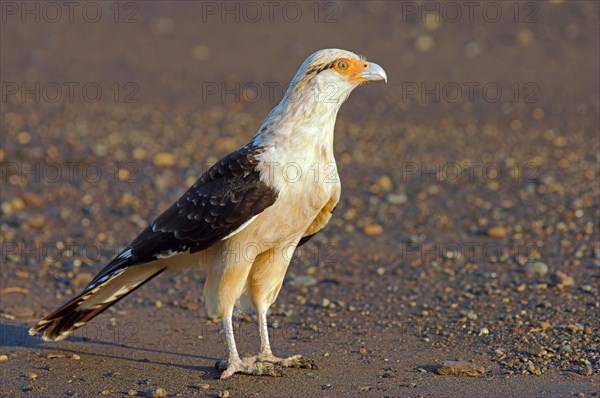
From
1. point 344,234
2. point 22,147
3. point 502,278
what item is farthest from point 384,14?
point 502,278

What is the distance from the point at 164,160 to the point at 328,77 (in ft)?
25.7

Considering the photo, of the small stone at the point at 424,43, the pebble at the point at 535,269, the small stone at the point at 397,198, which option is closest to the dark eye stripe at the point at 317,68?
the pebble at the point at 535,269

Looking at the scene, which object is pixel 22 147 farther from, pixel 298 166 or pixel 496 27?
pixel 496 27

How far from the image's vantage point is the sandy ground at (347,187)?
794cm

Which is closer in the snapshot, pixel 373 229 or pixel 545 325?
pixel 545 325

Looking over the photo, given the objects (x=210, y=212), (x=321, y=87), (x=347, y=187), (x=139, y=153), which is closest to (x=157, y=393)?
(x=210, y=212)

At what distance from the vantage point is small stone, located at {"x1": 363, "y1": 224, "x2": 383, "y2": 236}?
12.3 meters

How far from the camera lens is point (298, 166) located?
7.39m

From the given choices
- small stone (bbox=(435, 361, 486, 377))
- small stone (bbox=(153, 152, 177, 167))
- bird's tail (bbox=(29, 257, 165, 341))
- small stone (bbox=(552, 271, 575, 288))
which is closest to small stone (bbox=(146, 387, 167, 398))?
bird's tail (bbox=(29, 257, 165, 341))

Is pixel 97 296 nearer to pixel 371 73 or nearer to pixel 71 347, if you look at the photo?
pixel 71 347

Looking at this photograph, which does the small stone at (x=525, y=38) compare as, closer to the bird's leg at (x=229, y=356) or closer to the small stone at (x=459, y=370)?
the small stone at (x=459, y=370)

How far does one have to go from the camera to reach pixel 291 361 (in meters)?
7.73

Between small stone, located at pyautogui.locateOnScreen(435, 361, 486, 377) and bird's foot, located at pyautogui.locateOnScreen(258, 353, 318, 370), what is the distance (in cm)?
104

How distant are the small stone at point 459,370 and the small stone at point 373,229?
193 inches
